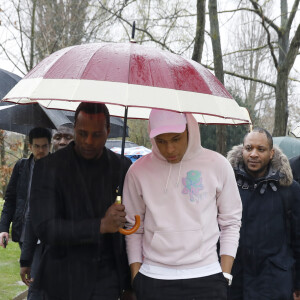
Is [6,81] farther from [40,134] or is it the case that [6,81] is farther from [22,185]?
[22,185]

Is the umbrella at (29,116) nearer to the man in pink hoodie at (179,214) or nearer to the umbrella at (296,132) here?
the man in pink hoodie at (179,214)

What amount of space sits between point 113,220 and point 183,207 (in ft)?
1.44

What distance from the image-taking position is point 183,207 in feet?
9.80

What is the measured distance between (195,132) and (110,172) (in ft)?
1.92

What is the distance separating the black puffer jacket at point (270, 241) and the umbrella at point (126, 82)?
153 centimetres

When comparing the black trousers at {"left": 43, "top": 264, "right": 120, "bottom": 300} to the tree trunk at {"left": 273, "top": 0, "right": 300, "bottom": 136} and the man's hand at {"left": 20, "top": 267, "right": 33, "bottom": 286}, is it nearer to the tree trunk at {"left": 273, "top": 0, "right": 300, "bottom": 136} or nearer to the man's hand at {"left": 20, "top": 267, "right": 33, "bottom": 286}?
the man's hand at {"left": 20, "top": 267, "right": 33, "bottom": 286}

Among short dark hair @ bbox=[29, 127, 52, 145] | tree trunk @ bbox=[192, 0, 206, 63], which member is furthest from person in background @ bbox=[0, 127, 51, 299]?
tree trunk @ bbox=[192, 0, 206, 63]

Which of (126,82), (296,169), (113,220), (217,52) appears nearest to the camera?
(126,82)

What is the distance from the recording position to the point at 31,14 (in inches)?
514

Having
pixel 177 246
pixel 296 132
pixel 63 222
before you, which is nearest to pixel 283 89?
pixel 296 132

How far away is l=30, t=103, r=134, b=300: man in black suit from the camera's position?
2.81 m

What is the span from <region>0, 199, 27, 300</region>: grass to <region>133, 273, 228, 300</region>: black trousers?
4.44 m

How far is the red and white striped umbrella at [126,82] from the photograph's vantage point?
2510 mm

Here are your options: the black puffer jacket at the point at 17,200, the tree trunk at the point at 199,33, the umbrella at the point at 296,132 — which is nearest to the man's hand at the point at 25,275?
the black puffer jacket at the point at 17,200
